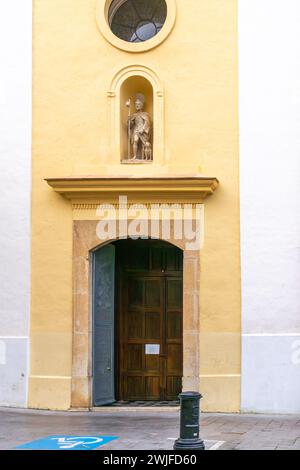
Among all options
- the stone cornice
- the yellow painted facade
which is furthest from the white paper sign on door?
the stone cornice

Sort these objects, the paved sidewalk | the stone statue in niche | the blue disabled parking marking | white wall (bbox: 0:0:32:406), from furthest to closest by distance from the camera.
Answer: the stone statue in niche → white wall (bbox: 0:0:32:406) → the paved sidewalk → the blue disabled parking marking

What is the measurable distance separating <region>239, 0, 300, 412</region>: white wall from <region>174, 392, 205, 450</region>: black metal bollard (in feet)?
15.9

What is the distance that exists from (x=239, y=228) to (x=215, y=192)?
75cm

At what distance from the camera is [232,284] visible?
48.3ft

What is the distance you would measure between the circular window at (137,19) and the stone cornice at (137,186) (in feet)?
9.76

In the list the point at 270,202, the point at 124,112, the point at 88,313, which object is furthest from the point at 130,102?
the point at 88,313

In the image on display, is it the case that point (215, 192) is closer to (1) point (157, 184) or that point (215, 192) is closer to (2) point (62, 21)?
(1) point (157, 184)

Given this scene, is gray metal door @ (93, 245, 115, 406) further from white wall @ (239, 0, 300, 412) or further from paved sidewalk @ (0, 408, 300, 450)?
white wall @ (239, 0, 300, 412)

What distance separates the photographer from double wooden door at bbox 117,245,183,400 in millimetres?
16344

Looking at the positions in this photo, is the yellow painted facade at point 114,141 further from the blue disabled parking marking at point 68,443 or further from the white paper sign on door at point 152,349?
the blue disabled parking marking at point 68,443

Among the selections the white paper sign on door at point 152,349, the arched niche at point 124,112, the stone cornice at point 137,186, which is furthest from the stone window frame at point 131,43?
the white paper sign on door at point 152,349

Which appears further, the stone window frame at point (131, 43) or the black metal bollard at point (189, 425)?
the stone window frame at point (131, 43)

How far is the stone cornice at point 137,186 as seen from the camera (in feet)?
48.1

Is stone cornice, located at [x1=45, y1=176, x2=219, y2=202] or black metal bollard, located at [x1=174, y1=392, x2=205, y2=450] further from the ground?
stone cornice, located at [x1=45, y1=176, x2=219, y2=202]
